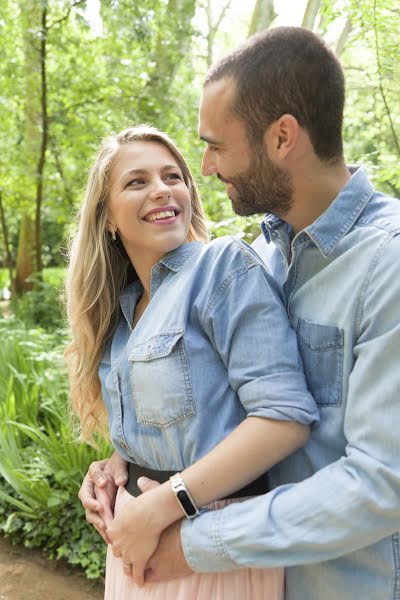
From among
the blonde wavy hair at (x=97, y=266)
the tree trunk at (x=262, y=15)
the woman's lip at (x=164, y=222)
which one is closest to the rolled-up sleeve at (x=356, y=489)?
the woman's lip at (x=164, y=222)

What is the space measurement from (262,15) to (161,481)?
5888 millimetres

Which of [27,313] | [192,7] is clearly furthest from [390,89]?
[27,313]

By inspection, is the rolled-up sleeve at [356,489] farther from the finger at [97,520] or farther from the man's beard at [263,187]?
the finger at [97,520]

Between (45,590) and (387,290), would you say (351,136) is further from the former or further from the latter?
(387,290)

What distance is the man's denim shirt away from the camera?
117 cm

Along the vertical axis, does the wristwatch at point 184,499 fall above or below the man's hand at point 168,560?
above

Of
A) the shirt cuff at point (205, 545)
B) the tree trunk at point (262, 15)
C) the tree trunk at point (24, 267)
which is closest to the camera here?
the shirt cuff at point (205, 545)

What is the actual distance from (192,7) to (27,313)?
4.22 meters

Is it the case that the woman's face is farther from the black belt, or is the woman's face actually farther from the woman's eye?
the black belt

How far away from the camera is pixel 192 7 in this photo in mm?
6504

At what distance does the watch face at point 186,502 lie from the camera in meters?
1.33

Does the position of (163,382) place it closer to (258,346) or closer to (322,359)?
(258,346)

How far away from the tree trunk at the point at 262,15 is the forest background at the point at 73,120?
0.05 feet

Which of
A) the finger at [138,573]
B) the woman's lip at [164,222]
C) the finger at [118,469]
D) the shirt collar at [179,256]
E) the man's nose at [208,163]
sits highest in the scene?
the man's nose at [208,163]
